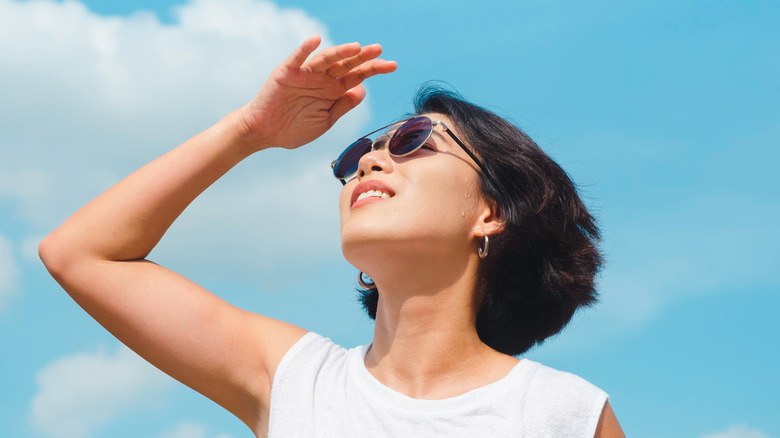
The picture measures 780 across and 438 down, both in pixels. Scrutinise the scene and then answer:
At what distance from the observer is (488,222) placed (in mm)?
3965


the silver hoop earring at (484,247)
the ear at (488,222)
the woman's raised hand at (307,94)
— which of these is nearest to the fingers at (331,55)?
the woman's raised hand at (307,94)

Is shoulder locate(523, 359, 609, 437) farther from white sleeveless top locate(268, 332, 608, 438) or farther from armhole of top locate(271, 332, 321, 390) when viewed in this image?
armhole of top locate(271, 332, 321, 390)

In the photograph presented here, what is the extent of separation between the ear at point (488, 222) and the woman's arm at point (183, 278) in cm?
98

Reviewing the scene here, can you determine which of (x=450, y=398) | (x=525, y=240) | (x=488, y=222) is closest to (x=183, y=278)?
(x=450, y=398)

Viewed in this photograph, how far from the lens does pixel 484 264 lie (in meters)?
4.05

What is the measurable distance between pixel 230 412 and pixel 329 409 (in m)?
0.70

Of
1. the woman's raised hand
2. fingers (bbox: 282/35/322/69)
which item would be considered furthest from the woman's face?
fingers (bbox: 282/35/322/69)

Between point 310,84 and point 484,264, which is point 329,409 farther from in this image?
point 310,84

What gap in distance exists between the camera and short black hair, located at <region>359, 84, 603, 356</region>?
402 cm

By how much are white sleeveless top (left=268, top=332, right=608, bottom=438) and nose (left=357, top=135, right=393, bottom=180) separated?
1087 millimetres

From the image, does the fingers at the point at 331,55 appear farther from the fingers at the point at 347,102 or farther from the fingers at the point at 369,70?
the fingers at the point at 347,102

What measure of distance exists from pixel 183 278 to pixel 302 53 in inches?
54.8

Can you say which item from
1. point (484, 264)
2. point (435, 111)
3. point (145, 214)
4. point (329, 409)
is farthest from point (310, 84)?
point (329, 409)

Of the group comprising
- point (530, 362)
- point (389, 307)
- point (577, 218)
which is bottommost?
point (530, 362)
